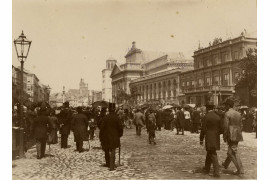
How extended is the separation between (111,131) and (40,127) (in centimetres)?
309

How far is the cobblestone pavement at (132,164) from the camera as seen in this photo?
32.9 feet

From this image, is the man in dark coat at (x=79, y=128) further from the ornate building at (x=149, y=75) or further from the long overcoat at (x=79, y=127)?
the ornate building at (x=149, y=75)

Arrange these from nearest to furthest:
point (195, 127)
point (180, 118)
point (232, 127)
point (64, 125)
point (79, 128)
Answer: point (232, 127) → point (79, 128) → point (64, 125) → point (180, 118) → point (195, 127)

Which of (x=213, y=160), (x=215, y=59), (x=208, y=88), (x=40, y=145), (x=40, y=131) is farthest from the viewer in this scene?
(x=208, y=88)

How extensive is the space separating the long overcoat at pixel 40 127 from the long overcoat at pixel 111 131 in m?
2.66

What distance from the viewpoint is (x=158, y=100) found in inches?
3027

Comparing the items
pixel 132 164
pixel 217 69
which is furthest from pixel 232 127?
pixel 217 69

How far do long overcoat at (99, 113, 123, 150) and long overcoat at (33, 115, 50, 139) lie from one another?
2656 mm

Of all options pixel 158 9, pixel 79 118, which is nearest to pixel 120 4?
pixel 158 9

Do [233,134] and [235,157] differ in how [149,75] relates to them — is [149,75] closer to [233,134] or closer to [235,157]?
[233,134]

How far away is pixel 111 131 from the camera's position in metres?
10.9

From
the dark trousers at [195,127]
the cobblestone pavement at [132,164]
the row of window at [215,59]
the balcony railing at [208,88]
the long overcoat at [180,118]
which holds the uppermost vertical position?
the row of window at [215,59]

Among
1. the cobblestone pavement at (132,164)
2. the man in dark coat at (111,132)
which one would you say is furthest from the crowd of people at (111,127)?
the cobblestone pavement at (132,164)
